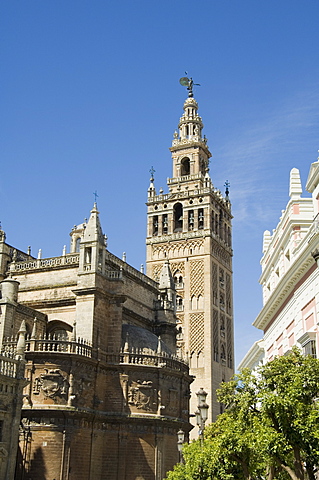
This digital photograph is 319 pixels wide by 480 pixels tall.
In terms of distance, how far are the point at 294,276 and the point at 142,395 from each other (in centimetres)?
1542

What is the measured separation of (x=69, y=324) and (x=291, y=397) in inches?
1001

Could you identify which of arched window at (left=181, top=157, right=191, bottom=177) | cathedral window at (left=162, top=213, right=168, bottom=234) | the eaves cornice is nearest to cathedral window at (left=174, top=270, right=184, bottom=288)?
cathedral window at (left=162, top=213, right=168, bottom=234)

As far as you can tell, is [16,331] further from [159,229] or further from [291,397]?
[159,229]

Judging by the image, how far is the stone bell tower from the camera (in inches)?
2327

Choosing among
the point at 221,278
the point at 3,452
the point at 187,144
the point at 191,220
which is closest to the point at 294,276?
the point at 3,452

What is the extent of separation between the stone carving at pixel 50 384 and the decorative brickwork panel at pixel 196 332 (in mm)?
27160

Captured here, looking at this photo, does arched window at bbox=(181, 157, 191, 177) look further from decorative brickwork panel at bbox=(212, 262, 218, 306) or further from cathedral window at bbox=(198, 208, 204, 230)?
decorative brickwork panel at bbox=(212, 262, 218, 306)

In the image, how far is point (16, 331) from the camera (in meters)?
36.1

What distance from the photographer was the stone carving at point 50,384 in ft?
108

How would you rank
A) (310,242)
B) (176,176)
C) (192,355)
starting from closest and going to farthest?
(310,242) → (192,355) → (176,176)

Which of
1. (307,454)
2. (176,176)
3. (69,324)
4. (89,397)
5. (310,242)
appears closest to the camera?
(307,454)

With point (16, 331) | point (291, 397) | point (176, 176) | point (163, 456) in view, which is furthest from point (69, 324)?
point (176, 176)

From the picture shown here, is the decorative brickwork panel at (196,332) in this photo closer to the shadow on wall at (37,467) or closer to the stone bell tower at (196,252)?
the stone bell tower at (196,252)

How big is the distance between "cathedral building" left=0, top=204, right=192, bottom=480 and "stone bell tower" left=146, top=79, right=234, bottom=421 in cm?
1815
